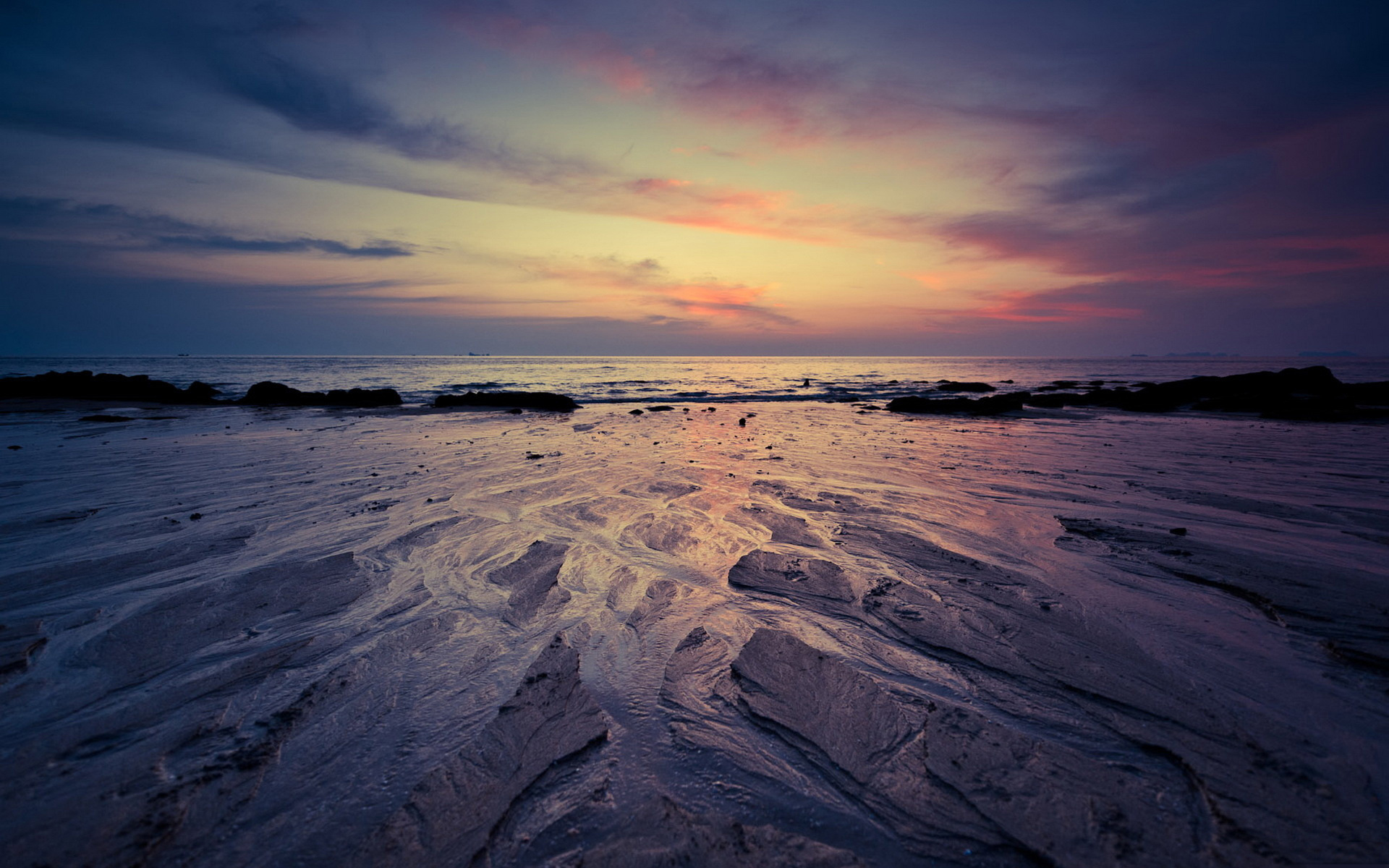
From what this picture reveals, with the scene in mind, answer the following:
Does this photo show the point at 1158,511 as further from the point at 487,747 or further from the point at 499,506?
the point at 499,506

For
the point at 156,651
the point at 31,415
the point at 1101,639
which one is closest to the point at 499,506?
the point at 156,651

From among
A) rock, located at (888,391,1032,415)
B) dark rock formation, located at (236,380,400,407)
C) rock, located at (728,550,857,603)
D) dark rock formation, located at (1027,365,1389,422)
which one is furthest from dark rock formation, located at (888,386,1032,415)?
dark rock formation, located at (236,380,400,407)

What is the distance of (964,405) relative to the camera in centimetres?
1911

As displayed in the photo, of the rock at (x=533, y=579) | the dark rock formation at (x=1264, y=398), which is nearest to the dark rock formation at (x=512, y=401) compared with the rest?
the rock at (x=533, y=579)

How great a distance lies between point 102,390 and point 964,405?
34.1 metres

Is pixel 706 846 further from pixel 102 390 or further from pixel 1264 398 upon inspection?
pixel 102 390

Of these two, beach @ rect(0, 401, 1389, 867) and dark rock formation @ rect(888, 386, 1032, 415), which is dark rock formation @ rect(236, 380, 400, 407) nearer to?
beach @ rect(0, 401, 1389, 867)

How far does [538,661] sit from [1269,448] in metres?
13.8

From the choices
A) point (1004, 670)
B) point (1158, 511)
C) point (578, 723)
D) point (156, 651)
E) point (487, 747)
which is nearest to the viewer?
point (487, 747)

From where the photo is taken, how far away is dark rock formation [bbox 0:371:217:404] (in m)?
20.6

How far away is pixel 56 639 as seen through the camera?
3.21m

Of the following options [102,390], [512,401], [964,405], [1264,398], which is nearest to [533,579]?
[512,401]

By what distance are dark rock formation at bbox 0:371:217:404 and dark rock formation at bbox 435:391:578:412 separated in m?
10.1

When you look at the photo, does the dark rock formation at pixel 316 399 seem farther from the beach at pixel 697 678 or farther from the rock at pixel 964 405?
the rock at pixel 964 405
